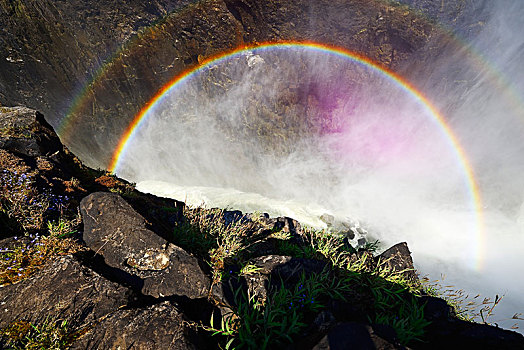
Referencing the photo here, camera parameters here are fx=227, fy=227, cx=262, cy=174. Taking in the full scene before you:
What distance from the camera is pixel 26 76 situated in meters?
13.1

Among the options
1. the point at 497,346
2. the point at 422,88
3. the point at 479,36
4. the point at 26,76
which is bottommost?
the point at 497,346

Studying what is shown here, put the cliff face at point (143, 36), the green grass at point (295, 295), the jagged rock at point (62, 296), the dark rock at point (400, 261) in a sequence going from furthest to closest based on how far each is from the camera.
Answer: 1. the cliff face at point (143, 36)
2. the dark rock at point (400, 261)
3. the green grass at point (295, 295)
4. the jagged rock at point (62, 296)

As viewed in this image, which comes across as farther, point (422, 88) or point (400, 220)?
point (400, 220)

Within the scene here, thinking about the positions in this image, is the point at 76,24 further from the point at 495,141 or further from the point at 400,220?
the point at 495,141

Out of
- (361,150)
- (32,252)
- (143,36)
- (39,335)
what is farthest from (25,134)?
(361,150)

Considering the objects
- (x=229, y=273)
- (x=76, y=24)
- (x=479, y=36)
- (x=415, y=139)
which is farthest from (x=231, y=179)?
(x=479, y=36)

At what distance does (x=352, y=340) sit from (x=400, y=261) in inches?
112

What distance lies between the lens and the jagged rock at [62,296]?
1746 millimetres

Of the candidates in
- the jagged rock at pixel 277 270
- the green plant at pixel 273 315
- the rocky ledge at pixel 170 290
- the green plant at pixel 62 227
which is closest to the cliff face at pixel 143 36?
the rocky ledge at pixel 170 290

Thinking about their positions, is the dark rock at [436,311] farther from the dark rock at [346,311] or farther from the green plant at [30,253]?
the green plant at [30,253]

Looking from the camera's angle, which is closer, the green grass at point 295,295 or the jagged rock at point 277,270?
the green grass at point 295,295

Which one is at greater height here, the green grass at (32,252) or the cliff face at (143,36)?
the cliff face at (143,36)

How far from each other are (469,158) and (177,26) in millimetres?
20581

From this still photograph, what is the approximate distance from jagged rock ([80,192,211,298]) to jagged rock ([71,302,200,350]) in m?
0.50
